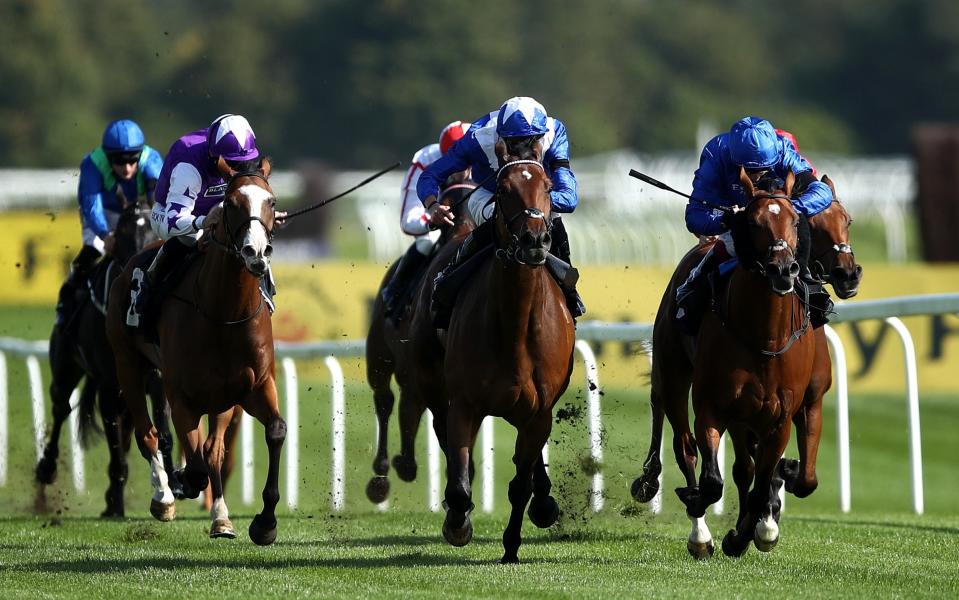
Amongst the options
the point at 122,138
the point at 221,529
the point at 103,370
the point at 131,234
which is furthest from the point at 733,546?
the point at 122,138

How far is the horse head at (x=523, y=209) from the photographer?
22.4 ft

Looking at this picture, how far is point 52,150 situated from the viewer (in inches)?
1727

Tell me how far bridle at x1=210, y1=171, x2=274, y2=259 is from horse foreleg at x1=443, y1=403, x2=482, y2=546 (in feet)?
3.71

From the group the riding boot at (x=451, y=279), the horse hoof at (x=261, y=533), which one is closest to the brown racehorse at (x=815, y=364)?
the riding boot at (x=451, y=279)

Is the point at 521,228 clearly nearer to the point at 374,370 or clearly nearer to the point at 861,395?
the point at 374,370

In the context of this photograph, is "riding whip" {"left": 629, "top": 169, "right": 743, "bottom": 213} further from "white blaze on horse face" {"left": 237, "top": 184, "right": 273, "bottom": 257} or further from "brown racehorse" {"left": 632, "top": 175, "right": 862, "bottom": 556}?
"white blaze on horse face" {"left": 237, "top": 184, "right": 273, "bottom": 257}

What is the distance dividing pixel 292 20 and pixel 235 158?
50.0 metres

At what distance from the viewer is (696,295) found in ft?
25.7

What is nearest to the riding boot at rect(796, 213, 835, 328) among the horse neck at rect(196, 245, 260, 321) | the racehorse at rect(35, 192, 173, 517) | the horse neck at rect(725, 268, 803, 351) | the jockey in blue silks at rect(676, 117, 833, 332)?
the jockey in blue silks at rect(676, 117, 833, 332)

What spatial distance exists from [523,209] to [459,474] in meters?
1.21

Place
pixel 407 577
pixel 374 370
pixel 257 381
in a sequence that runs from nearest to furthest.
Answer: pixel 407 577, pixel 257 381, pixel 374 370

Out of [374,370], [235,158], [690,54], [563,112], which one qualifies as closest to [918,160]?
[374,370]

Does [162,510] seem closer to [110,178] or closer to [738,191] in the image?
[110,178]

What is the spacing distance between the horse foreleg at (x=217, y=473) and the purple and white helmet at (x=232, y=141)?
132 centimetres
